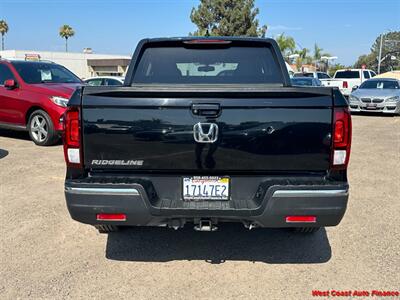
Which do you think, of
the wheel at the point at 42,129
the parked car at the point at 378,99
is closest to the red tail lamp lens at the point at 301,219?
the wheel at the point at 42,129

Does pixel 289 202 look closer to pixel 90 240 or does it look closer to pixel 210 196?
pixel 210 196

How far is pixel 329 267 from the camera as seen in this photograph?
3428mm

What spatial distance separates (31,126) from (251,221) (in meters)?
6.76

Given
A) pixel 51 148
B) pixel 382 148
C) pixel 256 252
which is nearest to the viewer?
pixel 256 252

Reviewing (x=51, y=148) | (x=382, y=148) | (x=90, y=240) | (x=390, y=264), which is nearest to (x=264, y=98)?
(x=390, y=264)

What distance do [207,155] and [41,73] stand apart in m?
7.12

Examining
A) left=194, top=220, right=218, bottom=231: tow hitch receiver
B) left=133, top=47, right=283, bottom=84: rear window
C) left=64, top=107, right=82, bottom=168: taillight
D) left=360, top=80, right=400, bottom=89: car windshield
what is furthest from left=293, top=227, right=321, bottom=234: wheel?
left=360, top=80, right=400, bottom=89: car windshield

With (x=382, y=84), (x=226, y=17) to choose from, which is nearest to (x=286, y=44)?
(x=226, y=17)

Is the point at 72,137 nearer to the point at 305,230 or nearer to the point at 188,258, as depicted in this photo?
the point at 188,258

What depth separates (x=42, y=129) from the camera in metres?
8.24

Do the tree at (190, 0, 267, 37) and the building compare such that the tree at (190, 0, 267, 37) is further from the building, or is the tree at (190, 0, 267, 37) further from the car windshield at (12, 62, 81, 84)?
the car windshield at (12, 62, 81, 84)

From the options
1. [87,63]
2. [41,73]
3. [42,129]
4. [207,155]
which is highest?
[87,63]

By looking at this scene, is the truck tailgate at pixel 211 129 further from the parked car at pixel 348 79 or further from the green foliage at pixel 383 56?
the green foliage at pixel 383 56

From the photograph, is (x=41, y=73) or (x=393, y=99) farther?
(x=393, y=99)
